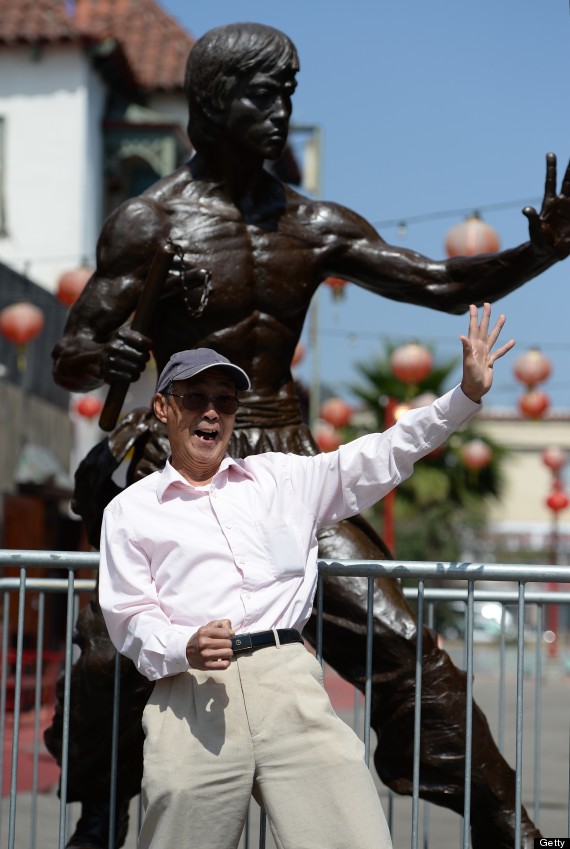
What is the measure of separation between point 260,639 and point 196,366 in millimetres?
679

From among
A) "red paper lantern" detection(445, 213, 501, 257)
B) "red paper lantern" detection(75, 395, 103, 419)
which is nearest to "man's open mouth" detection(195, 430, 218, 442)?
"red paper lantern" detection(445, 213, 501, 257)

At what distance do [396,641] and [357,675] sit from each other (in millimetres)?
226

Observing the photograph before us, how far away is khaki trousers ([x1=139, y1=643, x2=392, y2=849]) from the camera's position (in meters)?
3.18

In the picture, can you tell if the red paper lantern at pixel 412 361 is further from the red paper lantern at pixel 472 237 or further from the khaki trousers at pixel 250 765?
the khaki trousers at pixel 250 765

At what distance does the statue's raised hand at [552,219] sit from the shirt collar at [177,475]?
1.38m

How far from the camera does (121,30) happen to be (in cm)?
2361

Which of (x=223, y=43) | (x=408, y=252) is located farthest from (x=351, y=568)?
(x=223, y=43)

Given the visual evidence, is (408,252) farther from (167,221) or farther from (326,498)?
(326,498)

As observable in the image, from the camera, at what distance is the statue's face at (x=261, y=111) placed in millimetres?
4395

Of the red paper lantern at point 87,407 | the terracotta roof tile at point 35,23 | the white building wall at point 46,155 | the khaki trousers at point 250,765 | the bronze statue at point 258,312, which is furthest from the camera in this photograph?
the white building wall at point 46,155

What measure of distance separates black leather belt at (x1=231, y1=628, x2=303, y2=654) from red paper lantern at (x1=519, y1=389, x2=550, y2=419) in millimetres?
17136

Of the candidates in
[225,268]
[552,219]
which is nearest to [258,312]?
[225,268]

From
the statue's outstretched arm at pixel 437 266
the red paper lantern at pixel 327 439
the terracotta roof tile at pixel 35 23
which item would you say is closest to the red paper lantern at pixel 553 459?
the red paper lantern at pixel 327 439

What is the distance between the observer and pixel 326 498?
11.7 feet
